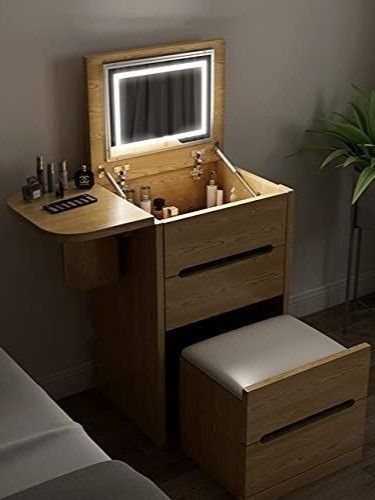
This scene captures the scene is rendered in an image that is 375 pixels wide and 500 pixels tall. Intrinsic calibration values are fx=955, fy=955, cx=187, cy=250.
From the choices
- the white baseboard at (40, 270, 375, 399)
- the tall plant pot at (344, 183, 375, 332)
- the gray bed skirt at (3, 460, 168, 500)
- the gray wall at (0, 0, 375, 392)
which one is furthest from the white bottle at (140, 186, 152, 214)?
the gray bed skirt at (3, 460, 168, 500)

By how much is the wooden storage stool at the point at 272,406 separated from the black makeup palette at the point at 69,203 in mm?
571

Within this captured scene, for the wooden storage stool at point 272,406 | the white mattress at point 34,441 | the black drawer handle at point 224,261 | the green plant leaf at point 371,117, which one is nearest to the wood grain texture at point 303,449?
the wooden storage stool at point 272,406

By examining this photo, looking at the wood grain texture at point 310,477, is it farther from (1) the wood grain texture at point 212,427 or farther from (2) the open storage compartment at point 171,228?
(2) the open storage compartment at point 171,228

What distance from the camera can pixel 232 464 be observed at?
2938 mm

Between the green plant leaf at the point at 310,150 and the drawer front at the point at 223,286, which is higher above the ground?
the green plant leaf at the point at 310,150

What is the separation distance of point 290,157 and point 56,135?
1035 millimetres

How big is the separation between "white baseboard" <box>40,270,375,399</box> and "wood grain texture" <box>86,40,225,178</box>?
31.4 inches

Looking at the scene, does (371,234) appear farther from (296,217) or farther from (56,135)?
(56,135)

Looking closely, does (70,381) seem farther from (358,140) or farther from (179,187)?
(358,140)

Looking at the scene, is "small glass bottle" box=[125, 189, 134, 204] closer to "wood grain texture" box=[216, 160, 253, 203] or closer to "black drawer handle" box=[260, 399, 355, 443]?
"wood grain texture" box=[216, 160, 253, 203]

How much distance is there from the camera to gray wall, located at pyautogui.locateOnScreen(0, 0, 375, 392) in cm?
305

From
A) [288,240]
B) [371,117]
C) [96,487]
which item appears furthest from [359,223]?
[96,487]

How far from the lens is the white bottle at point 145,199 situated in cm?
323

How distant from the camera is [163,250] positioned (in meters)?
2.97
